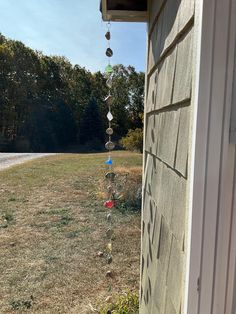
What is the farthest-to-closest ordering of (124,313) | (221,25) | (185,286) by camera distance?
1. (124,313)
2. (185,286)
3. (221,25)

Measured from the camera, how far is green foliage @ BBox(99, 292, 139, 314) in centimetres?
212

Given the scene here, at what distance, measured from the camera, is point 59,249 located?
11.2 ft

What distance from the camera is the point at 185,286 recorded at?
689 millimetres

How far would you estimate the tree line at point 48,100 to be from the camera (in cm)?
1845

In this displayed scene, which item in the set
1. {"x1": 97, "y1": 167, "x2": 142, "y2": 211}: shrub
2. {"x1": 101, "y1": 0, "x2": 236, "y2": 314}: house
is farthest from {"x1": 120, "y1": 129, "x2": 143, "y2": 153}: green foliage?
{"x1": 101, "y1": 0, "x2": 236, "y2": 314}: house

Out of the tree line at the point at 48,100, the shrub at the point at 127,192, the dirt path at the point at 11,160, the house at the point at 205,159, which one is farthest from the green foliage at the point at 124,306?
the tree line at the point at 48,100

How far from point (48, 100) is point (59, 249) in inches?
702

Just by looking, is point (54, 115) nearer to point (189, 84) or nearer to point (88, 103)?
point (88, 103)

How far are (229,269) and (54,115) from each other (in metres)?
20.0

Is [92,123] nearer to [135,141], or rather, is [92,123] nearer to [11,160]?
[11,160]

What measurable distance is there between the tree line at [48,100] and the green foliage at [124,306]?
15.5 meters

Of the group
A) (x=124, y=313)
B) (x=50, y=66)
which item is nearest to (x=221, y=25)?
(x=124, y=313)

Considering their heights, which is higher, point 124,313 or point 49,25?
point 49,25

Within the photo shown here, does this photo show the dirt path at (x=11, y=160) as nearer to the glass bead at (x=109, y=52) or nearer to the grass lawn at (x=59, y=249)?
the grass lawn at (x=59, y=249)
